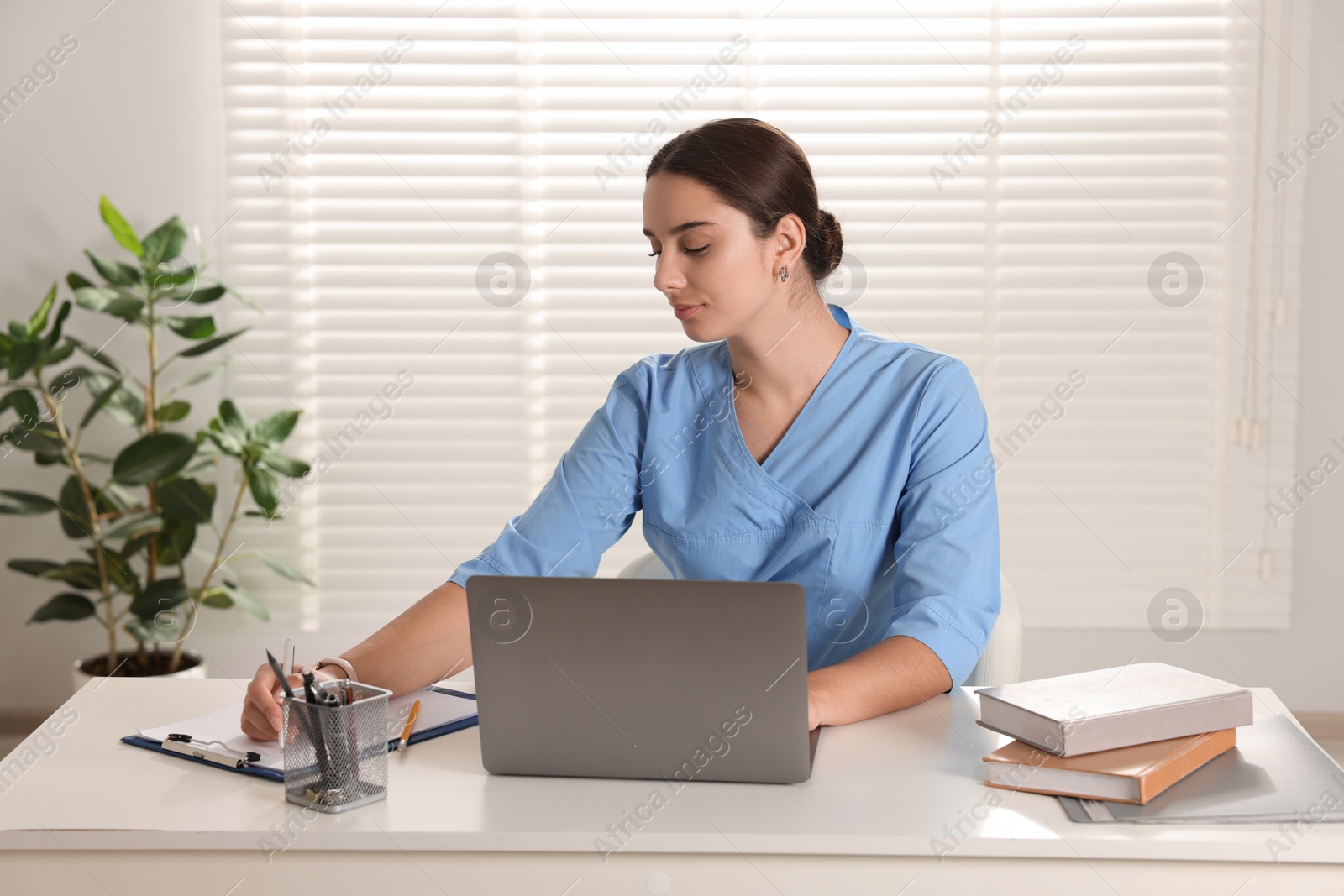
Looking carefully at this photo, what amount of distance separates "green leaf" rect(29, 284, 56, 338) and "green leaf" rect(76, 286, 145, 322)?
0.07 m

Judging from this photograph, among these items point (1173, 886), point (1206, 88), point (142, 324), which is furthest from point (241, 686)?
point (1206, 88)

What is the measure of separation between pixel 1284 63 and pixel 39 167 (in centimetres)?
332

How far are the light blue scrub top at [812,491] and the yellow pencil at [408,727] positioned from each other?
0.72 feet

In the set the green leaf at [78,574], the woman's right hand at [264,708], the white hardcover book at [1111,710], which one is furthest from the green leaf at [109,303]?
the white hardcover book at [1111,710]

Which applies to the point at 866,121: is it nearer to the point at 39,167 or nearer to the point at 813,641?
the point at 813,641

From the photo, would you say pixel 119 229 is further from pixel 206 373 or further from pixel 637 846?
pixel 637 846

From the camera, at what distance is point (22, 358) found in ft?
9.02

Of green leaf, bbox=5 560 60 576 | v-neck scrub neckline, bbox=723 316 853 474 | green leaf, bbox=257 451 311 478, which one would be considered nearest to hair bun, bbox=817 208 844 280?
v-neck scrub neckline, bbox=723 316 853 474

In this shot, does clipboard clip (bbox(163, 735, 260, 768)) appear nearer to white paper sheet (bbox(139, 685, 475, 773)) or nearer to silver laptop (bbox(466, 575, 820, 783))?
white paper sheet (bbox(139, 685, 475, 773))

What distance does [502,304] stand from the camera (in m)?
3.19

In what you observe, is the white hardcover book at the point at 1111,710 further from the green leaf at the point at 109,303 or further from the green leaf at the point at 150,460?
the green leaf at the point at 109,303

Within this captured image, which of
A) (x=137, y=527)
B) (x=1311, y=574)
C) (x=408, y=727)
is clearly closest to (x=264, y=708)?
A: (x=408, y=727)

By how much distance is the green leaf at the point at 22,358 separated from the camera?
2.73 m

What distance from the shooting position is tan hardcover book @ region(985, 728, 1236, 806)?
1.10m
